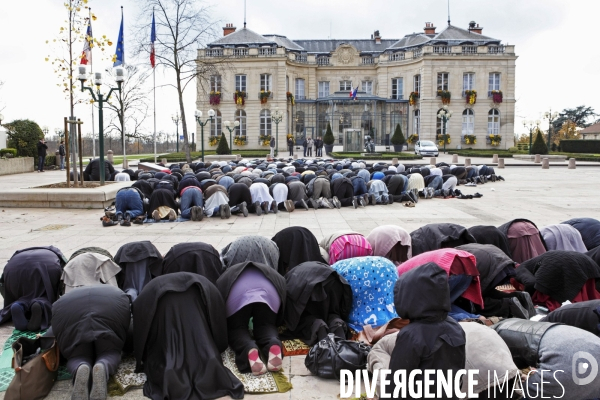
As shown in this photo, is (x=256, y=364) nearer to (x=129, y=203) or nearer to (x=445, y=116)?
(x=129, y=203)

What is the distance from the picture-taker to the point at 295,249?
266 inches

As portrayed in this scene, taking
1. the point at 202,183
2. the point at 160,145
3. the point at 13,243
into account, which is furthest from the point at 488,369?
the point at 160,145

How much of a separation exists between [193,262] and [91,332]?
1631 mm

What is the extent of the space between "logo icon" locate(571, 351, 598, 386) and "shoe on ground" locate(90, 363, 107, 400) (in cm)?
338

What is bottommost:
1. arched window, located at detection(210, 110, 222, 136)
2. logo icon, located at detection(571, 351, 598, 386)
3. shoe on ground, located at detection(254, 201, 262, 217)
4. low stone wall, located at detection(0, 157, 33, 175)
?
logo icon, located at detection(571, 351, 598, 386)

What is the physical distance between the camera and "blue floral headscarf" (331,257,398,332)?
18.0ft

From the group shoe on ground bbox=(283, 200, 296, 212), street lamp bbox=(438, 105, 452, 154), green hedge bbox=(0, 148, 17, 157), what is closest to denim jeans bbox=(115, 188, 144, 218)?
shoe on ground bbox=(283, 200, 296, 212)

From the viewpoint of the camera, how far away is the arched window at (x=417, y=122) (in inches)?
1966

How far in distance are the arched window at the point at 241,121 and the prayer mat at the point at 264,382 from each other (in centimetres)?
4608

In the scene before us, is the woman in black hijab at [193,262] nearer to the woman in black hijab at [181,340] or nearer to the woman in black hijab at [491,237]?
the woman in black hijab at [181,340]

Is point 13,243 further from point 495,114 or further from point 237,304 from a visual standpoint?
point 495,114

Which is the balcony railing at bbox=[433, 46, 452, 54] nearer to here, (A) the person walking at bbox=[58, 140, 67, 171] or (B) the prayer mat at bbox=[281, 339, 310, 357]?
(A) the person walking at bbox=[58, 140, 67, 171]

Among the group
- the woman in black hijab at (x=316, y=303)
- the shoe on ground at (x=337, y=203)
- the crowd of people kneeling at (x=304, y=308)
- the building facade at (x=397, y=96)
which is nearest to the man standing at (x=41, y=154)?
the shoe on ground at (x=337, y=203)

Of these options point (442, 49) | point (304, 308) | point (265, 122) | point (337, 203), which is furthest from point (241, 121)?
point (304, 308)
